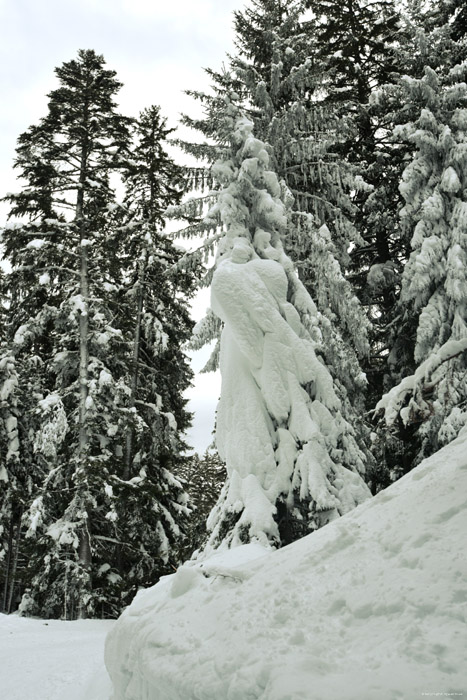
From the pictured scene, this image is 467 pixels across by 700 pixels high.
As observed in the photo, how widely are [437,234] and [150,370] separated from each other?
31.1 ft

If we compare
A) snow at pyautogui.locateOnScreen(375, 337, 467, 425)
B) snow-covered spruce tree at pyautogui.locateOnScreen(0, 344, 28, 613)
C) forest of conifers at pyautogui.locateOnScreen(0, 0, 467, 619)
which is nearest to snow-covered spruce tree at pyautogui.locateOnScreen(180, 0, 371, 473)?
forest of conifers at pyautogui.locateOnScreen(0, 0, 467, 619)

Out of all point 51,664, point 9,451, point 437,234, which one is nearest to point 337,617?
point 51,664

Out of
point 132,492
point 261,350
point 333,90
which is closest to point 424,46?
point 333,90

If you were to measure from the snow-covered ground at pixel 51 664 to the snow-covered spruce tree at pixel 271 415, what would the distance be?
2546 millimetres

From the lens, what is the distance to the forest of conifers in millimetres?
8773

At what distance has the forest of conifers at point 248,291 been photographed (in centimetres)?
877

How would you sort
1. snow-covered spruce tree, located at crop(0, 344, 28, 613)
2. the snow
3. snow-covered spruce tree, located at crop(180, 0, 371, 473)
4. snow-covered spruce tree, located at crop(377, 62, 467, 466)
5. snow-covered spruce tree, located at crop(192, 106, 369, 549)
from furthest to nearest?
1. snow-covered spruce tree, located at crop(0, 344, 28, 613)
2. snow-covered spruce tree, located at crop(180, 0, 371, 473)
3. snow-covered spruce tree, located at crop(377, 62, 467, 466)
4. snow-covered spruce tree, located at crop(192, 106, 369, 549)
5. the snow

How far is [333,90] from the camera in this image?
1541cm

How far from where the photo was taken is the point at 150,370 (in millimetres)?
16484

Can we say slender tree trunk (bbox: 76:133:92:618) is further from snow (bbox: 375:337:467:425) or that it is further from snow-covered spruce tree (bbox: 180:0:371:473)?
snow (bbox: 375:337:467:425)

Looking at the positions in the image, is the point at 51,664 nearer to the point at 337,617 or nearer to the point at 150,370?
the point at 337,617

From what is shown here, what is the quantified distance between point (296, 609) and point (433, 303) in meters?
9.50

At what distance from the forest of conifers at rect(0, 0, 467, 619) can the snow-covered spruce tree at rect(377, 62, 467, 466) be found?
0.18ft

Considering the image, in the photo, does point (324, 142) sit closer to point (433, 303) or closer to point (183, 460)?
point (433, 303)
